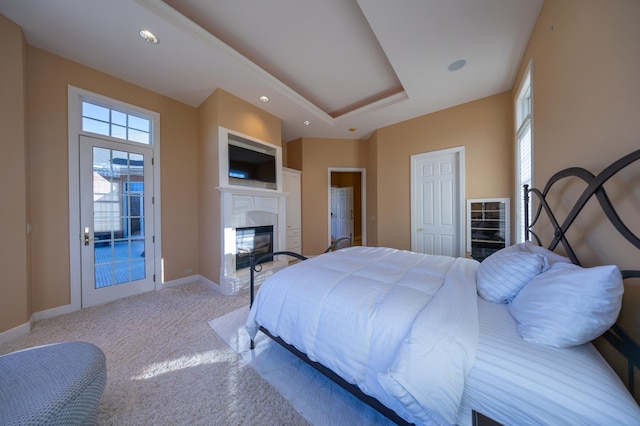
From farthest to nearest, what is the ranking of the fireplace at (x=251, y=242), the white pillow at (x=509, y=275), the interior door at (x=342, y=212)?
the interior door at (x=342, y=212), the fireplace at (x=251, y=242), the white pillow at (x=509, y=275)

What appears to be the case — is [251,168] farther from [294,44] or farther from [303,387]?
[303,387]

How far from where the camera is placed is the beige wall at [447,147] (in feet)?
10.2

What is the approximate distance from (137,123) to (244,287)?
2.91 m

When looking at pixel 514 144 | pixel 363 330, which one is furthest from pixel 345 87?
pixel 363 330

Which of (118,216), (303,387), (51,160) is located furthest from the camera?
(118,216)

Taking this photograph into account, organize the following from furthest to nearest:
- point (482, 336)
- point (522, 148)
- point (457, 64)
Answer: point (522, 148)
point (457, 64)
point (482, 336)

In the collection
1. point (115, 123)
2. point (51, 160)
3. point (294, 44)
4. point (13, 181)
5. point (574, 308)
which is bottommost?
point (574, 308)

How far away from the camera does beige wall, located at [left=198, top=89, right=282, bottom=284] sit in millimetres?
3080

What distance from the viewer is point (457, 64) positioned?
2.56 m

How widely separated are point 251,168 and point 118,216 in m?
1.91

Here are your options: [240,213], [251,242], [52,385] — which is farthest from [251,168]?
[52,385]

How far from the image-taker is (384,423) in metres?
1.20

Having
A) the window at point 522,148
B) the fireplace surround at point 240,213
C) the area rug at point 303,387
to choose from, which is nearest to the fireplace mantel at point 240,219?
the fireplace surround at point 240,213

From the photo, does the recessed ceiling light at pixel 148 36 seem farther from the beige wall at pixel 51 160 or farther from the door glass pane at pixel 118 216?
the door glass pane at pixel 118 216
